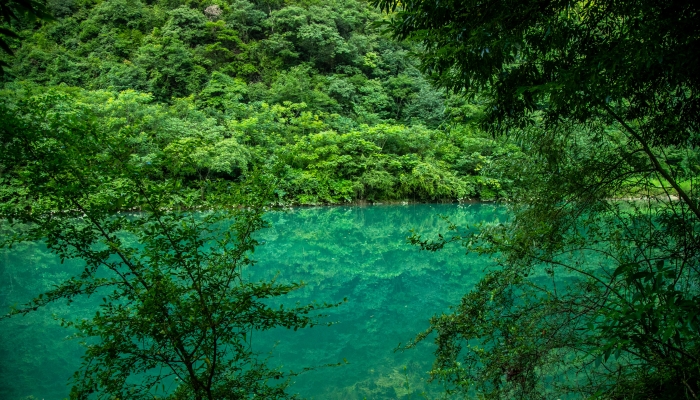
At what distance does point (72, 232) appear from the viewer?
223 cm

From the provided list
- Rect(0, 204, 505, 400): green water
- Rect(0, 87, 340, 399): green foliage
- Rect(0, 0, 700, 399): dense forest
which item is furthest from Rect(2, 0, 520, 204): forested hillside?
Rect(0, 87, 340, 399): green foliage

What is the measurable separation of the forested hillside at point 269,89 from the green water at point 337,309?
6.08 metres

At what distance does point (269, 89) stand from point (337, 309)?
23398mm

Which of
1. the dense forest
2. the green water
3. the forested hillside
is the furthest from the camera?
the forested hillside

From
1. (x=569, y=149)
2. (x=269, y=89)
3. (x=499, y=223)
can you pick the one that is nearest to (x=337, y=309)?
(x=499, y=223)

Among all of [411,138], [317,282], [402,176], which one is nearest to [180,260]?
[317,282]

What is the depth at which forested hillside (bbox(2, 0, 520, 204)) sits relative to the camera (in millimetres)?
22109

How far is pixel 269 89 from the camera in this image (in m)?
29.1

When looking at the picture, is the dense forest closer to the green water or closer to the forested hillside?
the green water

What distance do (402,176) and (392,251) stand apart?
984 centimetres

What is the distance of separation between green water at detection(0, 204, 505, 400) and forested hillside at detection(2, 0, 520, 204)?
6.08 m

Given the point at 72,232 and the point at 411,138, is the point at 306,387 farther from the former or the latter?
the point at 411,138

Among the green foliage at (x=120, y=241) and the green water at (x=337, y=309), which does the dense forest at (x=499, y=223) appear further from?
the green water at (x=337, y=309)

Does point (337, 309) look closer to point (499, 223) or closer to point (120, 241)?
point (499, 223)
